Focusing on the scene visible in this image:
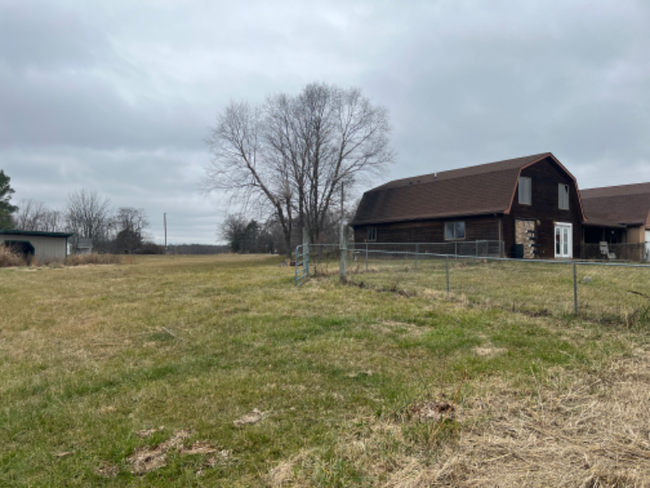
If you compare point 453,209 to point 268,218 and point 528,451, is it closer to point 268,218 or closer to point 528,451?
point 268,218

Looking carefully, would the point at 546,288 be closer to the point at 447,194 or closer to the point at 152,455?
the point at 152,455

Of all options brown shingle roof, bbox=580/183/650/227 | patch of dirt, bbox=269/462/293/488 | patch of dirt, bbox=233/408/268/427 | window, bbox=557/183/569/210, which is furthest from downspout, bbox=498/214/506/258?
patch of dirt, bbox=269/462/293/488

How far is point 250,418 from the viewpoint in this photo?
155 inches

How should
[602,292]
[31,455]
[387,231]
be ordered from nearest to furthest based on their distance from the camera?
[31,455]
[602,292]
[387,231]

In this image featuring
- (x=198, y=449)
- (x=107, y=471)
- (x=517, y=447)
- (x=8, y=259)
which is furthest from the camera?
(x=8, y=259)

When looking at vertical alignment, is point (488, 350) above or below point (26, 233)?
below

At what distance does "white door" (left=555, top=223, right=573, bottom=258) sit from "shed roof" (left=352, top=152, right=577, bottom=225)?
3352 mm

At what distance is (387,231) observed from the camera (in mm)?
29781

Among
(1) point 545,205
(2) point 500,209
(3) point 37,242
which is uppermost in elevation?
(1) point 545,205

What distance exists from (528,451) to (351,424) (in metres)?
1.38

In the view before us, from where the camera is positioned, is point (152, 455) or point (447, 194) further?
point (447, 194)

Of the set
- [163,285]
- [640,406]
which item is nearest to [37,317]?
[163,285]

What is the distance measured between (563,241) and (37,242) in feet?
125

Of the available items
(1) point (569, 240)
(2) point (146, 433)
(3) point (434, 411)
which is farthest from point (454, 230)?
(2) point (146, 433)
